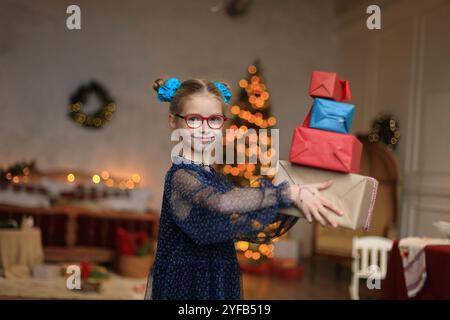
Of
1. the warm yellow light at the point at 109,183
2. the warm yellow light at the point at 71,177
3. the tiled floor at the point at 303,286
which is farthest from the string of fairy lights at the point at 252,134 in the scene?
the warm yellow light at the point at 71,177

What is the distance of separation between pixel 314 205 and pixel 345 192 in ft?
0.39

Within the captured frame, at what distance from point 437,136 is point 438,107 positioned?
32cm

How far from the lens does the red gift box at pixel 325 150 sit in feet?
5.01

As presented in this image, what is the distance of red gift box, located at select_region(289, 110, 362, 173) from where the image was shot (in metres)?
1.53

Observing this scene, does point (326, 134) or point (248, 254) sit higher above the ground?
point (326, 134)

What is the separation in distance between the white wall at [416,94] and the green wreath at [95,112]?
3634mm

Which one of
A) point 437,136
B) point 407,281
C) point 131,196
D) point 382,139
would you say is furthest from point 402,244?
point 131,196

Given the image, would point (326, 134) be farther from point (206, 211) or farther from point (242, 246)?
point (242, 246)

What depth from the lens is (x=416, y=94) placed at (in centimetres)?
620

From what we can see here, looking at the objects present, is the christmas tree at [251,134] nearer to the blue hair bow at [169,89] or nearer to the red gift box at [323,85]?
the blue hair bow at [169,89]

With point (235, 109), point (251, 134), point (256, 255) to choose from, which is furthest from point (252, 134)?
point (256, 255)

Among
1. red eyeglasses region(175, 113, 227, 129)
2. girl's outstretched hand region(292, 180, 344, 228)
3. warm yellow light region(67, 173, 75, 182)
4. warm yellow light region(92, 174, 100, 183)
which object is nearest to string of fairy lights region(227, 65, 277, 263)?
warm yellow light region(92, 174, 100, 183)

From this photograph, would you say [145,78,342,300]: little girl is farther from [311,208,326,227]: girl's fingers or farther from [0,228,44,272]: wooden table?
[0,228,44,272]: wooden table

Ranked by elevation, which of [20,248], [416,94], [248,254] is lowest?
[248,254]
